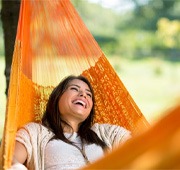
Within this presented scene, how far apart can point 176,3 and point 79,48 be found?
342 inches

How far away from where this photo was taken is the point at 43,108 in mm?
2301

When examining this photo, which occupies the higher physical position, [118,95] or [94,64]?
[94,64]

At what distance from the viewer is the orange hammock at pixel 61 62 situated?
7.40 ft

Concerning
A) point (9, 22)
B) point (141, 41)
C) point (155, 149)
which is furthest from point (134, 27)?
point (155, 149)

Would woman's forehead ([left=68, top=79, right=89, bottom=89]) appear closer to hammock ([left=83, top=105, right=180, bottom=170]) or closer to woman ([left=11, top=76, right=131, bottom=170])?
woman ([left=11, top=76, right=131, bottom=170])

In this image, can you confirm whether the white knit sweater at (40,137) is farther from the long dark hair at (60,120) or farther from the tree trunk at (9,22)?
the tree trunk at (9,22)

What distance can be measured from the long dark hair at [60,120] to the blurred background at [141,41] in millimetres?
6025

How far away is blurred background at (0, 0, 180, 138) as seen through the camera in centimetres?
915

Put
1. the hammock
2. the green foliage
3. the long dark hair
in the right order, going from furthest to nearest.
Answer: the green foliage → the long dark hair → the hammock

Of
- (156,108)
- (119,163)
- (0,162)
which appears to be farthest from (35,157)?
(156,108)

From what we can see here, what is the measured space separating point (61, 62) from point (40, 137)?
1.54ft

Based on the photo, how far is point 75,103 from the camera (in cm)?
220

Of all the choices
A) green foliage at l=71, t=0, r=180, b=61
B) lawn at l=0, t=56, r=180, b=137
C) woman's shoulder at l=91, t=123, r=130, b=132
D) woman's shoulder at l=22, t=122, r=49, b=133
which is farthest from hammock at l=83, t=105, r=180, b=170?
green foliage at l=71, t=0, r=180, b=61

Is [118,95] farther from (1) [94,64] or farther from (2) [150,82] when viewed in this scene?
(2) [150,82]
